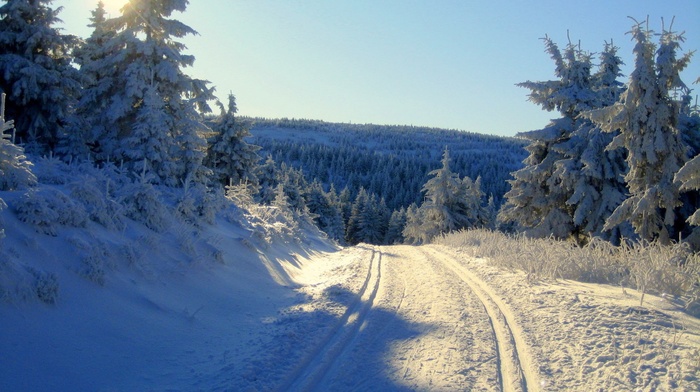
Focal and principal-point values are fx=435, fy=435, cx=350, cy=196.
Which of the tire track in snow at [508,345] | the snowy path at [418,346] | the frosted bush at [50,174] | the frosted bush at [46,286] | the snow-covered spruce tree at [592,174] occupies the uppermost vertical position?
the snow-covered spruce tree at [592,174]

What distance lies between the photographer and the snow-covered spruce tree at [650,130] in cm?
1319

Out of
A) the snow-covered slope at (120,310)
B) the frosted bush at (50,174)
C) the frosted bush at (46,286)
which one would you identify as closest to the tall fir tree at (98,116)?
the frosted bush at (50,174)

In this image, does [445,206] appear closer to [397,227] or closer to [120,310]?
[397,227]

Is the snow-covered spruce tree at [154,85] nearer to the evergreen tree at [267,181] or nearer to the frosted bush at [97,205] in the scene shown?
the frosted bush at [97,205]

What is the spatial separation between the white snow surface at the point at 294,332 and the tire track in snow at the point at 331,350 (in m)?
0.02

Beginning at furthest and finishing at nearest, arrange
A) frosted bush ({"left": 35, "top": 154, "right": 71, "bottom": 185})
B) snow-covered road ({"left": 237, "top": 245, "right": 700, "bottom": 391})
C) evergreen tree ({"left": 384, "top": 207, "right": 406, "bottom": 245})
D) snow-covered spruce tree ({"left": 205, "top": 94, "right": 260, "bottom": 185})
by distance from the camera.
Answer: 1. evergreen tree ({"left": 384, "top": 207, "right": 406, "bottom": 245})
2. snow-covered spruce tree ({"left": 205, "top": 94, "right": 260, "bottom": 185})
3. frosted bush ({"left": 35, "top": 154, "right": 71, "bottom": 185})
4. snow-covered road ({"left": 237, "top": 245, "right": 700, "bottom": 391})

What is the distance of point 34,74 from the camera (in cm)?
1592

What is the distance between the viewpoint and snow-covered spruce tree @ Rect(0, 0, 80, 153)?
15.9m

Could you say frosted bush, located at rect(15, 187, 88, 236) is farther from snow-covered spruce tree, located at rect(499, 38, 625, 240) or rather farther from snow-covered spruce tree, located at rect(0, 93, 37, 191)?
snow-covered spruce tree, located at rect(499, 38, 625, 240)

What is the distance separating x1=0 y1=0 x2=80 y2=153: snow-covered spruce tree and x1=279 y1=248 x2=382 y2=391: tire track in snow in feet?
45.5

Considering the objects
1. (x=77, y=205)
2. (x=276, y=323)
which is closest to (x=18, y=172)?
(x=77, y=205)

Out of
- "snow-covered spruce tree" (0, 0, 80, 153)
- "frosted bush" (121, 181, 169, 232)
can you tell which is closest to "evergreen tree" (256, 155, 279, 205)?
"snow-covered spruce tree" (0, 0, 80, 153)

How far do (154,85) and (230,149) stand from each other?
13477 mm

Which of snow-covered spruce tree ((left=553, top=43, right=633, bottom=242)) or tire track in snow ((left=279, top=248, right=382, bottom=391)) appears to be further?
snow-covered spruce tree ((left=553, top=43, right=633, bottom=242))
